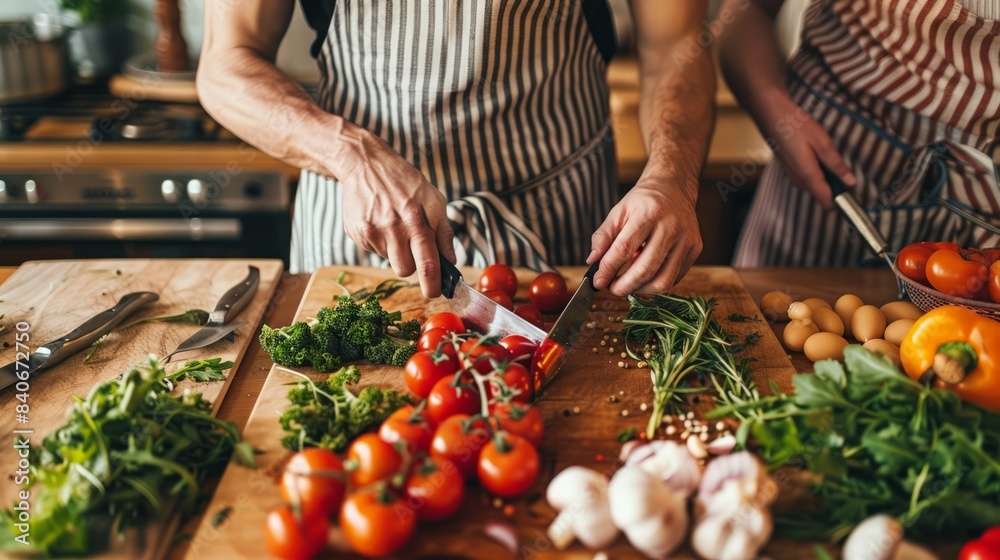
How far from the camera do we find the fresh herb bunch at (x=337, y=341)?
121 cm

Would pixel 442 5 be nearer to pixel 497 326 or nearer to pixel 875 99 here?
pixel 497 326

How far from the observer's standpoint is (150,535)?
0.90 m

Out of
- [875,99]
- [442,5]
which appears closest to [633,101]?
[875,99]

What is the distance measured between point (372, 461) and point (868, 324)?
86cm

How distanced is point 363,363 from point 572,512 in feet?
1.62

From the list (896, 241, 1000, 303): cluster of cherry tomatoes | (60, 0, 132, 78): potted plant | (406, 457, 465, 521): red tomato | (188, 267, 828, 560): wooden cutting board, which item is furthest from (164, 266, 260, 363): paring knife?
(60, 0, 132, 78): potted plant

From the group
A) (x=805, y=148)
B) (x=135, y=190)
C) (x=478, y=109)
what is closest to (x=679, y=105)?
(x=805, y=148)

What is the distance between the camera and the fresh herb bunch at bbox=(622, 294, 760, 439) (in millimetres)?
1157

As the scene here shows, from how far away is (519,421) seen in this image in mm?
1004

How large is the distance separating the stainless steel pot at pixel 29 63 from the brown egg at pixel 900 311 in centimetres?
248

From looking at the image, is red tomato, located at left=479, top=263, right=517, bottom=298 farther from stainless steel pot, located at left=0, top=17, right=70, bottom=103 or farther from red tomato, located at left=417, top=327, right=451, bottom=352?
stainless steel pot, located at left=0, top=17, right=70, bottom=103

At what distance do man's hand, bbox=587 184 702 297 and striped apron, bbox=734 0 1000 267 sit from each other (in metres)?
0.49

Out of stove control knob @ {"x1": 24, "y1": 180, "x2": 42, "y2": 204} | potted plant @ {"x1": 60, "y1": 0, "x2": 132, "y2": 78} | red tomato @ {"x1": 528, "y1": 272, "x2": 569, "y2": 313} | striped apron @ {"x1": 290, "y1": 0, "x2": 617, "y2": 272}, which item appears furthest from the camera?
potted plant @ {"x1": 60, "y1": 0, "x2": 132, "y2": 78}

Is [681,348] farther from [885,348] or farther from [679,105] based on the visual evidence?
[679,105]
